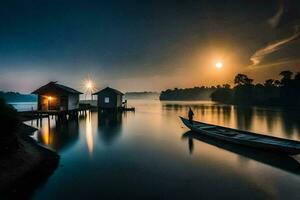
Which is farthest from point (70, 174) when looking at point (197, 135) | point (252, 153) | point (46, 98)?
point (46, 98)

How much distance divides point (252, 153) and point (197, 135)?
8651mm

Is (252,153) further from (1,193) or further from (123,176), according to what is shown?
(1,193)

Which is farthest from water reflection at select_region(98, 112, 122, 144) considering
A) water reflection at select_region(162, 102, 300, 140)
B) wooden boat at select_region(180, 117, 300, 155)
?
water reflection at select_region(162, 102, 300, 140)

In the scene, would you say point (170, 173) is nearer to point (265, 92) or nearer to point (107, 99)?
point (107, 99)

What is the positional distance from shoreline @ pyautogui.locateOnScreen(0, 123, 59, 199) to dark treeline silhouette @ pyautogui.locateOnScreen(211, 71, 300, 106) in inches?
4106

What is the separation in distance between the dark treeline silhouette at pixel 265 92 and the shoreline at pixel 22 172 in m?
104

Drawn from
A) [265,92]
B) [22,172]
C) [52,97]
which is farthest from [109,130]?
[265,92]

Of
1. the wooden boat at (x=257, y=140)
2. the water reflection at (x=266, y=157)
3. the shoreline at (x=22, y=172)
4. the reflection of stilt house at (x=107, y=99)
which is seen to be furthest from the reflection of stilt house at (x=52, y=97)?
the water reflection at (x=266, y=157)

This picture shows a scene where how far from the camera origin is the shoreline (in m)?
9.27

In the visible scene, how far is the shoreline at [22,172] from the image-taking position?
9.27 meters

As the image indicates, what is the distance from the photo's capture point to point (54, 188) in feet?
33.3

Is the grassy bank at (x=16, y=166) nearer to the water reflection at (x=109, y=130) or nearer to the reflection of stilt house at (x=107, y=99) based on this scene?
the water reflection at (x=109, y=130)

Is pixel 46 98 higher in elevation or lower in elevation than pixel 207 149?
higher

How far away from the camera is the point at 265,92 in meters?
134
